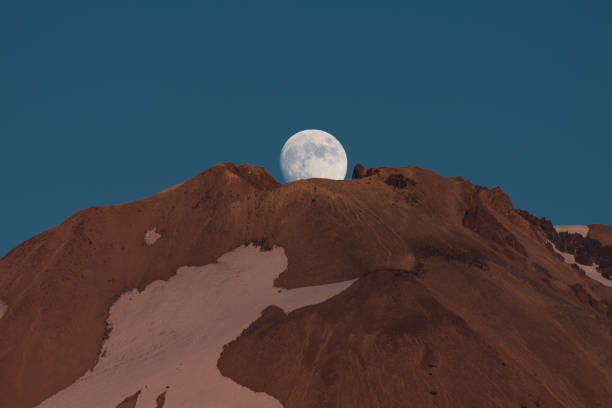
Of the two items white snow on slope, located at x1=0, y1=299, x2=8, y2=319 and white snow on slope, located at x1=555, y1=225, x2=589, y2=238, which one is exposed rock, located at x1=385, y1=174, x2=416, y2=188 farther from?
white snow on slope, located at x1=555, y1=225, x2=589, y2=238

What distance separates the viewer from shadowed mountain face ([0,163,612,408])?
48250 mm

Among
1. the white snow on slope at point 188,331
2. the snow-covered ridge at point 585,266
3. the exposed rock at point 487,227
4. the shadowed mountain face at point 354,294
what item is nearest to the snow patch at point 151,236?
the shadowed mountain face at point 354,294

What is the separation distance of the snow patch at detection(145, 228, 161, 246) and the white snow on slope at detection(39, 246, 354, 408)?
600cm

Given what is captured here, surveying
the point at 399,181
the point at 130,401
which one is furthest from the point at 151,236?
the point at 399,181

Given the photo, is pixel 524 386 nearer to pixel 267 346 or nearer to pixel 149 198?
pixel 267 346

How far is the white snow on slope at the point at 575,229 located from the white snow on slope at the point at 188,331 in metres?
77.9

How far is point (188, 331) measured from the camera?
203 feet

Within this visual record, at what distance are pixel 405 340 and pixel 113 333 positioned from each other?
2847 centimetres

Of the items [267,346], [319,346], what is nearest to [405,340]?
[319,346]

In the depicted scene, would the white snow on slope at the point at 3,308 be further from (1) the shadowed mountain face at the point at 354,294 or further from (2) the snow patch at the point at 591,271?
(2) the snow patch at the point at 591,271

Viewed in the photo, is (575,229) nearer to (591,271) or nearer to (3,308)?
(591,271)

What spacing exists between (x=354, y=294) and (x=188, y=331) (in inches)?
620

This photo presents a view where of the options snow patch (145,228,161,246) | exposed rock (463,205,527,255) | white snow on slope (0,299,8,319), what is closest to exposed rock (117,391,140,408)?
white snow on slope (0,299,8,319)

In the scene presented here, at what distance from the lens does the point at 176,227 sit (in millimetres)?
75750
